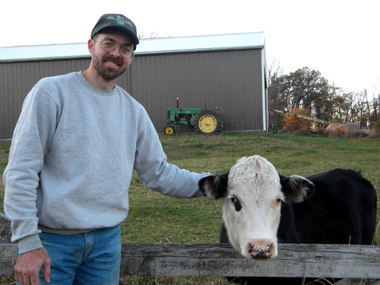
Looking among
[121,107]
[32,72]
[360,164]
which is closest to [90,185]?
[121,107]

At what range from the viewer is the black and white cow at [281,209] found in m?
2.79

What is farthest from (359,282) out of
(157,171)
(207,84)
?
(207,84)

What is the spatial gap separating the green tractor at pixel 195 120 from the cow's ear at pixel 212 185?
16281mm

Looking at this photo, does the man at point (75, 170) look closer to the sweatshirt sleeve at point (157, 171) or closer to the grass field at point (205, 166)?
the sweatshirt sleeve at point (157, 171)

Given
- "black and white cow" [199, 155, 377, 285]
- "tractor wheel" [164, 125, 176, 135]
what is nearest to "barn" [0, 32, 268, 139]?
"tractor wheel" [164, 125, 176, 135]

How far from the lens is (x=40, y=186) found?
2.22m

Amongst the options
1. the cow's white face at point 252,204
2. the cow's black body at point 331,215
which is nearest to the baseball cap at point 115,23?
the cow's white face at point 252,204

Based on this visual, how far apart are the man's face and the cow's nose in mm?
1516

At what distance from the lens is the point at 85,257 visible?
89.5 inches

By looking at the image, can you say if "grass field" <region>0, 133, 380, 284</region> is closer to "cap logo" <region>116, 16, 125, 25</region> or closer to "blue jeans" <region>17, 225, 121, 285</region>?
"blue jeans" <region>17, 225, 121, 285</region>

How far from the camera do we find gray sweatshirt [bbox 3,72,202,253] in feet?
6.72

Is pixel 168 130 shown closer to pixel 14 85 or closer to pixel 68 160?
pixel 14 85

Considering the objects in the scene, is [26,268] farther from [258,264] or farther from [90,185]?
[258,264]

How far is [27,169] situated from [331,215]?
322 centimetres
